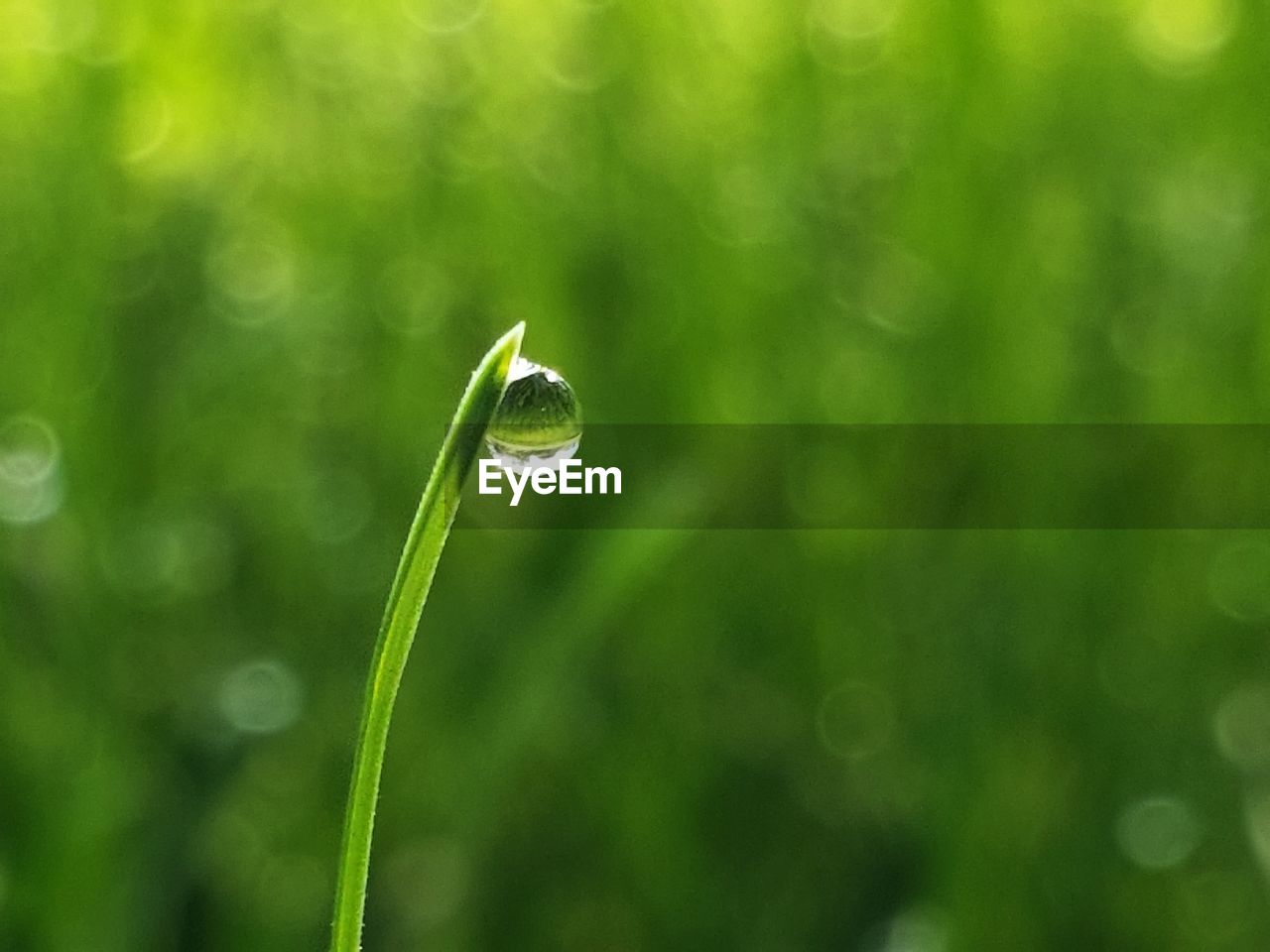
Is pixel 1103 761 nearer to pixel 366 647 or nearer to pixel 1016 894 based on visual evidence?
pixel 1016 894

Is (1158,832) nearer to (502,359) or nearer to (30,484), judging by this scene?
(30,484)

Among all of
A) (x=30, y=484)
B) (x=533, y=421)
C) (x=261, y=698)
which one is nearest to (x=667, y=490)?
(x=261, y=698)

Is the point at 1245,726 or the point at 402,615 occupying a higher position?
the point at 1245,726

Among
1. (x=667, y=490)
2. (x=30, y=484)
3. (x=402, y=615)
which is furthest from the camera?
(x=667, y=490)

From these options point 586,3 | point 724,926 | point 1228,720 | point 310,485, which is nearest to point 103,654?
point 310,485

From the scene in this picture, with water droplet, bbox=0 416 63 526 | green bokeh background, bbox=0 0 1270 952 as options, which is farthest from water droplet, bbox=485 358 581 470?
water droplet, bbox=0 416 63 526

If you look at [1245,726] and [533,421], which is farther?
[1245,726]

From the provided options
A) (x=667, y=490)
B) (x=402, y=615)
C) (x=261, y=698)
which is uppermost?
(x=667, y=490)

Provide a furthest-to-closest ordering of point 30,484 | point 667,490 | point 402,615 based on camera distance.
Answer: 1. point 667,490
2. point 30,484
3. point 402,615
